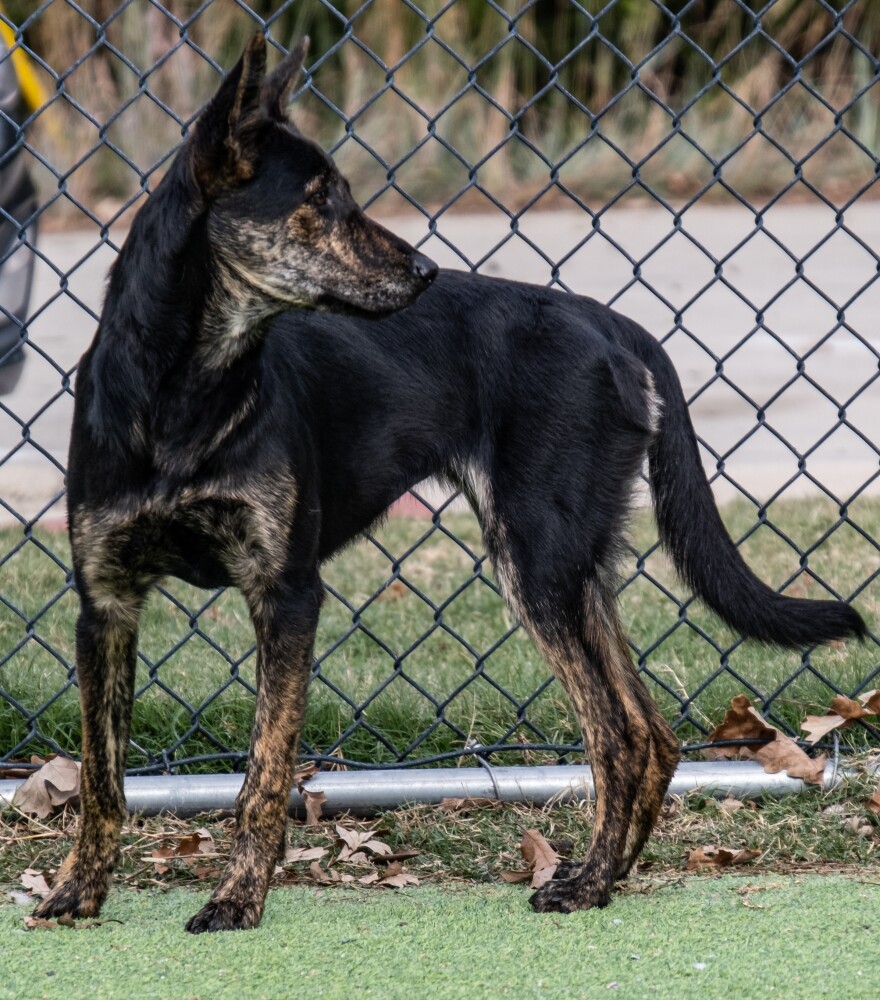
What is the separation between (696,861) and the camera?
3197 mm

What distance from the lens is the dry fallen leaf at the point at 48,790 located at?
3.36 metres

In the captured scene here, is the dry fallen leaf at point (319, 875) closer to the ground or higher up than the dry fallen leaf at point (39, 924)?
higher up

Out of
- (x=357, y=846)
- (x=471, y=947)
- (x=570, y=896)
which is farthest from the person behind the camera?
(x=357, y=846)

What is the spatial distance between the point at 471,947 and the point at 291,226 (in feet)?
4.84

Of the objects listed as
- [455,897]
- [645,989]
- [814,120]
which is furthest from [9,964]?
[814,120]

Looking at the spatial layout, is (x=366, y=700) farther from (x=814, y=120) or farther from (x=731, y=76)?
(x=731, y=76)

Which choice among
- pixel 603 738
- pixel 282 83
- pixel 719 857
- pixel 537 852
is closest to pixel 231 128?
pixel 282 83

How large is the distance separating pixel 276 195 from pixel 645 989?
5.50 feet

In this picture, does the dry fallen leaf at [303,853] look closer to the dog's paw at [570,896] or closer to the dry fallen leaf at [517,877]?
the dry fallen leaf at [517,877]

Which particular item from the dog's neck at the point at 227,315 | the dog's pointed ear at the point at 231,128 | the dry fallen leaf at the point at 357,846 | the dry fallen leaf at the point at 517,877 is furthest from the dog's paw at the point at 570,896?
the dog's pointed ear at the point at 231,128

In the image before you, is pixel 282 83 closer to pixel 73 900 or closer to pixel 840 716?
pixel 73 900

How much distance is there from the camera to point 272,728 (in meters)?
2.89

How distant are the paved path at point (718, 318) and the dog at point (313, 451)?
2.93 m

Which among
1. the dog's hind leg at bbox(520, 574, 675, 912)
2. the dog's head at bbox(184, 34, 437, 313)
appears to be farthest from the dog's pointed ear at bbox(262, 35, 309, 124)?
the dog's hind leg at bbox(520, 574, 675, 912)
